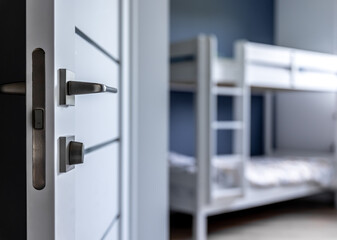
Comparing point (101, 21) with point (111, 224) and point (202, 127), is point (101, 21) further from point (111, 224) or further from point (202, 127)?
point (202, 127)

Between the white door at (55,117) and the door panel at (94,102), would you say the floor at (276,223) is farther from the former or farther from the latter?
the white door at (55,117)

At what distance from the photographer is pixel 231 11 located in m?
2.02

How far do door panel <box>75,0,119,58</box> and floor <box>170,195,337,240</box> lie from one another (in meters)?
1.54

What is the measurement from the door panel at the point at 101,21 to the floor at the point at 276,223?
1.54m

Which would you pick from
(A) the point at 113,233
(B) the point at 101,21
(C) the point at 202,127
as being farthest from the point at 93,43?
(C) the point at 202,127

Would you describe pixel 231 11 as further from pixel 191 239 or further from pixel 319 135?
pixel 191 239

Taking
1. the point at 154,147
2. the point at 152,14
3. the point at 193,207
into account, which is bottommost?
the point at 193,207

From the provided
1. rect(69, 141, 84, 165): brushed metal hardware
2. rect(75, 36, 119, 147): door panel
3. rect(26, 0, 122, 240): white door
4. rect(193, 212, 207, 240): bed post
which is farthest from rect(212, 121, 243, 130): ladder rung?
rect(69, 141, 84, 165): brushed metal hardware

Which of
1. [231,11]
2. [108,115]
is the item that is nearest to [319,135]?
[108,115]

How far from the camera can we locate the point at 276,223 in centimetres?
248

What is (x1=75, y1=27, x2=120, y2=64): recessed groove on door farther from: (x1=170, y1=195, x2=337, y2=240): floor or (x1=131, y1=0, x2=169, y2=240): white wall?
(x1=170, y1=195, x2=337, y2=240): floor

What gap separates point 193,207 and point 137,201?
118cm

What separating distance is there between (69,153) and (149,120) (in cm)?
78

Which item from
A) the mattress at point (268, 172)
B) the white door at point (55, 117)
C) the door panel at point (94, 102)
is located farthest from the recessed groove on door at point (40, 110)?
the mattress at point (268, 172)
